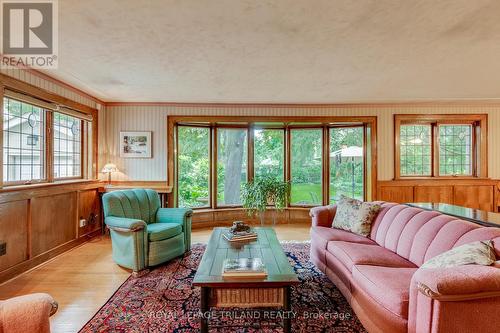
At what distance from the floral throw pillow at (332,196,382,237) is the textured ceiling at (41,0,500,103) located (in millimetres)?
1751

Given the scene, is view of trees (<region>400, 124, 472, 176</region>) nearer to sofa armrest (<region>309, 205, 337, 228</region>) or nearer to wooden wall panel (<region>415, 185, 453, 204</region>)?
wooden wall panel (<region>415, 185, 453, 204</region>)

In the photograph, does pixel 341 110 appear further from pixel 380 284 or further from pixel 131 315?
pixel 131 315

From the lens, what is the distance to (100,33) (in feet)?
7.66

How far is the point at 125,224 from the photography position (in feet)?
9.62

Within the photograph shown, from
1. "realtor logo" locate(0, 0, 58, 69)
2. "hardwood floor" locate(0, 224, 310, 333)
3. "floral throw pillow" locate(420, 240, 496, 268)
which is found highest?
"realtor logo" locate(0, 0, 58, 69)

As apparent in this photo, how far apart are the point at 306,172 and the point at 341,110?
148 centimetres

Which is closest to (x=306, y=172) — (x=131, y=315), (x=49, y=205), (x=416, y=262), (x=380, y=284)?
(x=416, y=262)

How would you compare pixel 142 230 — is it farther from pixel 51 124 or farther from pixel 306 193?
pixel 306 193

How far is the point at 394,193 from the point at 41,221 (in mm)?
6076

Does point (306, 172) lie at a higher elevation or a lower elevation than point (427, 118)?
lower

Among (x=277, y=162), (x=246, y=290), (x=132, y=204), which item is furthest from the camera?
(x=277, y=162)

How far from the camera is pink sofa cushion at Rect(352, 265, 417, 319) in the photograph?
1637 millimetres

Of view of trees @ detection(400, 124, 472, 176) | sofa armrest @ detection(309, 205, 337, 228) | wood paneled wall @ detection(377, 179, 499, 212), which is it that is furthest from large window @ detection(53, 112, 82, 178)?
view of trees @ detection(400, 124, 472, 176)

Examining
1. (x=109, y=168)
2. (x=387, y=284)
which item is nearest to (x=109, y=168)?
(x=109, y=168)
